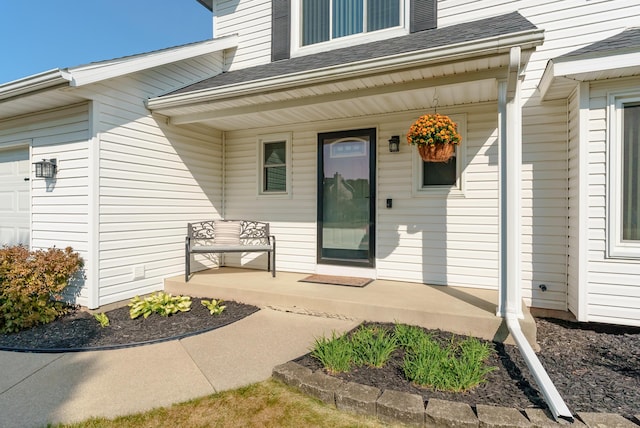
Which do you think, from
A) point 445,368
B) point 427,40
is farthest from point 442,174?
point 445,368

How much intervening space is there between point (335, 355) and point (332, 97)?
2.90m

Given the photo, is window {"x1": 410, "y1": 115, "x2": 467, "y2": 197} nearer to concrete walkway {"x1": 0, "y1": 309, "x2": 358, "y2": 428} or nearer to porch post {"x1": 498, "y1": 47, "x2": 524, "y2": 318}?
porch post {"x1": 498, "y1": 47, "x2": 524, "y2": 318}

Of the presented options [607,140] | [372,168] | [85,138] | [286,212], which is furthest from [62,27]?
[607,140]

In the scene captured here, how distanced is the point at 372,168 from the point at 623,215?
2830mm

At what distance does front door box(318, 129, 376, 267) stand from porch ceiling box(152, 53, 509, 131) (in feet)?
1.37

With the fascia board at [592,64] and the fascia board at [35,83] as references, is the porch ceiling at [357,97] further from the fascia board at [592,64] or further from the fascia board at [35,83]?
the fascia board at [35,83]

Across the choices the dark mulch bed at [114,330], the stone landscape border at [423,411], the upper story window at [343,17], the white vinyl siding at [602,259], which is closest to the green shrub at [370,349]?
the stone landscape border at [423,411]

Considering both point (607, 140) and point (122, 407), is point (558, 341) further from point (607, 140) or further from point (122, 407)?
point (122, 407)

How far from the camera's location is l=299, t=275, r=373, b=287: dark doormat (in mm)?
4785

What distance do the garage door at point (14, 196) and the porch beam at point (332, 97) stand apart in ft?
7.47

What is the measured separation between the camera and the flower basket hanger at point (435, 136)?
364cm

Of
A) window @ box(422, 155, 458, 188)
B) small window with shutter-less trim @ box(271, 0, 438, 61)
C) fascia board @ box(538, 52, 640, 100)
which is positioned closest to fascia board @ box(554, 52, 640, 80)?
fascia board @ box(538, 52, 640, 100)

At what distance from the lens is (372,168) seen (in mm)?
5105

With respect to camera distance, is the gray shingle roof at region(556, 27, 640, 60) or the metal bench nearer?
the gray shingle roof at region(556, 27, 640, 60)
